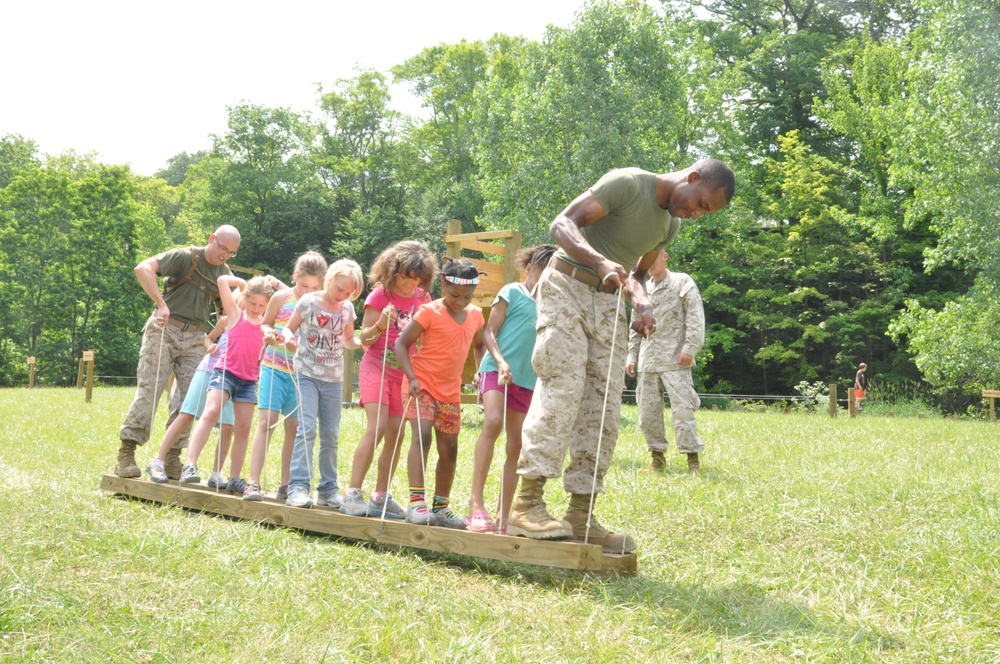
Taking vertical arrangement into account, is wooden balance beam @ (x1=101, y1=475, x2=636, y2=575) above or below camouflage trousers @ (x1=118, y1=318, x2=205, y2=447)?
below

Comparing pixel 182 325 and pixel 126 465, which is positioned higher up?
pixel 182 325

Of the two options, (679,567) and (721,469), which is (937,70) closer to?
(721,469)

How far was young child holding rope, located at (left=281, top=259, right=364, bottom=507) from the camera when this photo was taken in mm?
5789

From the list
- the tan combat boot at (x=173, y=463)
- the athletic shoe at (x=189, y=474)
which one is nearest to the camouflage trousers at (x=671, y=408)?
the athletic shoe at (x=189, y=474)

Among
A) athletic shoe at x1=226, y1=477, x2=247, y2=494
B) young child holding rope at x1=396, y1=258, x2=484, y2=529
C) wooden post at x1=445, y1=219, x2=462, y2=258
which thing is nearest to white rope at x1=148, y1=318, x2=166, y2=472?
athletic shoe at x1=226, y1=477, x2=247, y2=494

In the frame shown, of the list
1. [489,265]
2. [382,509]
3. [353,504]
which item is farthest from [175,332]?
Result: [489,265]

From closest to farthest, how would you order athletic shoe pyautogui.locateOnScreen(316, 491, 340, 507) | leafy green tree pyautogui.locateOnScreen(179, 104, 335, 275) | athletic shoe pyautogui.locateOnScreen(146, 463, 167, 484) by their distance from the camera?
athletic shoe pyautogui.locateOnScreen(316, 491, 340, 507) → athletic shoe pyautogui.locateOnScreen(146, 463, 167, 484) → leafy green tree pyautogui.locateOnScreen(179, 104, 335, 275)

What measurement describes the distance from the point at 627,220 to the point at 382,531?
7.01ft

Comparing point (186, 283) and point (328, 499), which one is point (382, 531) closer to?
point (328, 499)

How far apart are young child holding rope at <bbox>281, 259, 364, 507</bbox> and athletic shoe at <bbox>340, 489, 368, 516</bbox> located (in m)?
0.28

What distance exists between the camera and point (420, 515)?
5.04 m

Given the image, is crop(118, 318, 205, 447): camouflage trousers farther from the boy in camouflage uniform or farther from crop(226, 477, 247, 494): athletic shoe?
the boy in camouflage uniform

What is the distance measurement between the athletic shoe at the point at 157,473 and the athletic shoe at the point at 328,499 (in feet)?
4.85

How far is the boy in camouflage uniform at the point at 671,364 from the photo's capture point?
8172mm
